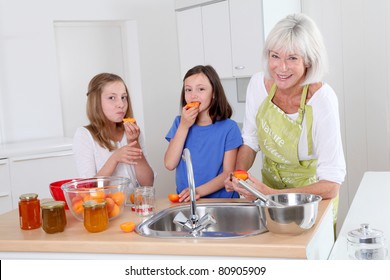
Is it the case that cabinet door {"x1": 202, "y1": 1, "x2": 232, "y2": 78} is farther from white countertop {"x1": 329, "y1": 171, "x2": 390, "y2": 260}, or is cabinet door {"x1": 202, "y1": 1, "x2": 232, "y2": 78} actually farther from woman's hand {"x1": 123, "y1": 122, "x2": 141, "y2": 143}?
woman's hand {"x1": 123, "y1": 122, "x2": 141, "y2": 143}

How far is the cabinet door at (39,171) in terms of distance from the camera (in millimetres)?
3709

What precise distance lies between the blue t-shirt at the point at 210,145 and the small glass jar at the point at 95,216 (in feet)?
2.22

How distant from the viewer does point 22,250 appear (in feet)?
5.82

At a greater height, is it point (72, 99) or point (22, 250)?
point (72, 99)

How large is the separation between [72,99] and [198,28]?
124 cm

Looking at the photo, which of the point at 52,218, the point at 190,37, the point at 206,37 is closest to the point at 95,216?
the point at 52,218

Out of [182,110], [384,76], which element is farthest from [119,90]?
[384,76]

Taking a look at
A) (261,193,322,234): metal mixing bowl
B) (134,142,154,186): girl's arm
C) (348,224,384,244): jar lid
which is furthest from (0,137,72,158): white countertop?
(348,224,384,244): jar lid

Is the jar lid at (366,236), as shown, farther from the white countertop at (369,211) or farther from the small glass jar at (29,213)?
the small glass jar at (29,213)

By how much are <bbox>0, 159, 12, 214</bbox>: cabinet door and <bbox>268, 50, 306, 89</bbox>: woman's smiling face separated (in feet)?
7.38

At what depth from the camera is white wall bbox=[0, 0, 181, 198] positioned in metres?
4.32

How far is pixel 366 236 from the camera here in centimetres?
149

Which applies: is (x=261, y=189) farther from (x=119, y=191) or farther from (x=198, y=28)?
(x=198, y=28)

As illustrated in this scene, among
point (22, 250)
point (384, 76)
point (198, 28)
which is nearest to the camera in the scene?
point (22, 250)
